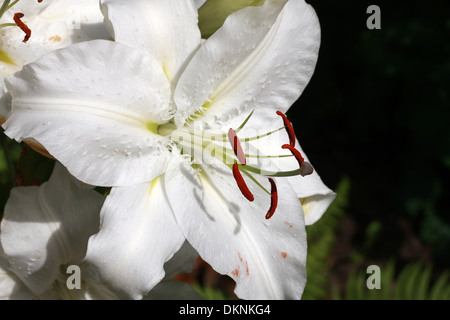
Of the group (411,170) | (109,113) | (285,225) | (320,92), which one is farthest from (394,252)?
(109,113)

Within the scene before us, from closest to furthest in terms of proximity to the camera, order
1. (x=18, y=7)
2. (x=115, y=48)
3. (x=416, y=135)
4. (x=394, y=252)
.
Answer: (x=115, y=48), (x=18, y=7), (x=416, y=135), (x=394, y=252)

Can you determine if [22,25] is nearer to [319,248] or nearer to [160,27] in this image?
[160,27]

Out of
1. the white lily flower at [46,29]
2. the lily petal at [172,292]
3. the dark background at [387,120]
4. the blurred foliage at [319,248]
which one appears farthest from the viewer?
the dark background at [387,120]

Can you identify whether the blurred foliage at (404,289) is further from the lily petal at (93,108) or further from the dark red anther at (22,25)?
the dark red anther at (22,25)

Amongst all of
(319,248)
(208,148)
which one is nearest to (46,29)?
(208,148)

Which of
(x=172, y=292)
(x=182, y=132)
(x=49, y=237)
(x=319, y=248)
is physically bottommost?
(x=319, y=248)

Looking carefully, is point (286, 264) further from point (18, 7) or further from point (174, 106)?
point (18, 7)

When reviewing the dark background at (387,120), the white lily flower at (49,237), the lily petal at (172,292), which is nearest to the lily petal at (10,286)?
the white lily flower at (49,237)
